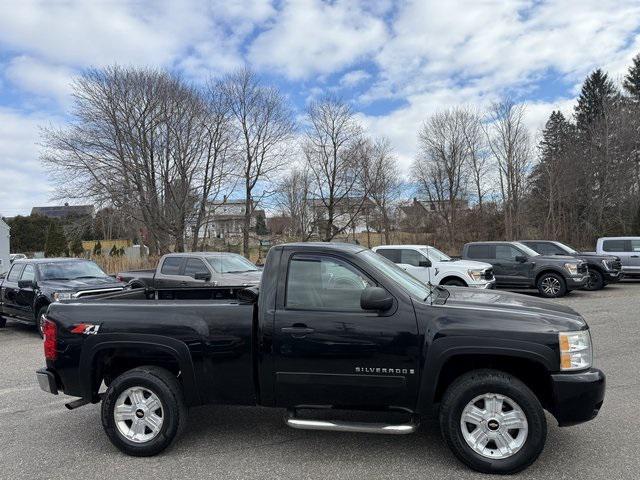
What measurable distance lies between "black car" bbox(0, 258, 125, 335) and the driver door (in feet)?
22.9

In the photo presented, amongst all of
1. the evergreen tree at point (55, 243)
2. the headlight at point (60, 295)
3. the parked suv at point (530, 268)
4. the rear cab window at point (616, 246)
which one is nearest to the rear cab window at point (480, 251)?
the parked suv at point (530, 268)

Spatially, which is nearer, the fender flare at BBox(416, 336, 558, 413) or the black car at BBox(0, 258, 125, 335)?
the fender flare at BBox(416, 336, 558, 413)

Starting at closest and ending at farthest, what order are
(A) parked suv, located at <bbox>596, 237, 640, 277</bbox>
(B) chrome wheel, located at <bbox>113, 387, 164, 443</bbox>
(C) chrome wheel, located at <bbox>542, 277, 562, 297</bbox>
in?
(B) chrome wheel, located at <bbox>113, 387, 164, 443</bbox> < (C) chrome wheel, located at <bbox>542, 277, 562, 297</bbox> < (A) parked suv, located at <bbox>596, 237, 640, 277</bbox>

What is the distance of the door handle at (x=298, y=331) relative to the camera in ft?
13.0

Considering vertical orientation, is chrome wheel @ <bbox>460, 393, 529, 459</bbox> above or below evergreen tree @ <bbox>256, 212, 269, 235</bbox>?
below

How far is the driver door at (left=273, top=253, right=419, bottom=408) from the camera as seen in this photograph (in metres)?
3.84

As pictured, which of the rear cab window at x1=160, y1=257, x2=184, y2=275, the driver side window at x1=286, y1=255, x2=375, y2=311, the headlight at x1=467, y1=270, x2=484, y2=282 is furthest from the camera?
the headlight at x1=467, y1=270, x2=484, y2=282

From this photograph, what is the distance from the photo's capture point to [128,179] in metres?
31.7

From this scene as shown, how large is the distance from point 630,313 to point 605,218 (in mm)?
31726

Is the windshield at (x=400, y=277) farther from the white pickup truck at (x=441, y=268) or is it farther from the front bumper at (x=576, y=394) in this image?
the white pickup truck at (x=441, y=268)

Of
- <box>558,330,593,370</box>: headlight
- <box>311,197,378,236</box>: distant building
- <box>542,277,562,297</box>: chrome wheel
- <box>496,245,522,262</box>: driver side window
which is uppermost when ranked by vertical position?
<box>311,197,378,236</box>: distant building

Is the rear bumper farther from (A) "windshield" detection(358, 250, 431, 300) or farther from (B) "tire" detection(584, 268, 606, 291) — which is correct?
(B) "tire" detection(584, 268, 606, 291)

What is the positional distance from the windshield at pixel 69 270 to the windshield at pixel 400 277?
29.1 ft

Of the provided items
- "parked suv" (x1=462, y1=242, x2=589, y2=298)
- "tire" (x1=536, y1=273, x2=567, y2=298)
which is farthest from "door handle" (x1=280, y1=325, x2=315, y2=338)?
"tire" (x1=536, y1=273, x2=567, y2=298)
